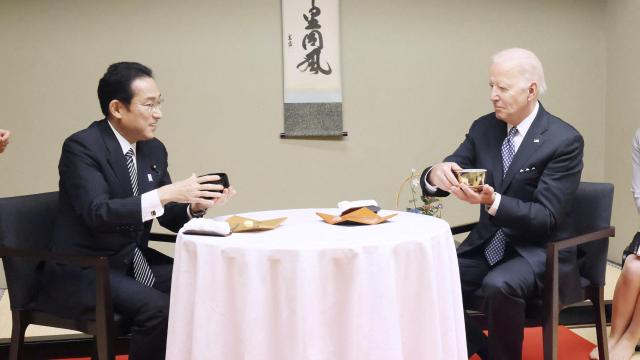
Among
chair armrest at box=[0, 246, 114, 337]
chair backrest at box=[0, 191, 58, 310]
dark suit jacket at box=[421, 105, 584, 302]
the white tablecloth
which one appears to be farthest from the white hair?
chair backrest at box=[0, 191, 58, 310]

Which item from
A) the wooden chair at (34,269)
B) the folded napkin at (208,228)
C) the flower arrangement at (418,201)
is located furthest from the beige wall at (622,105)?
the wooden chair at (34,269)

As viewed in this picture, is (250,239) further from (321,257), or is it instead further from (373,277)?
(373,277)

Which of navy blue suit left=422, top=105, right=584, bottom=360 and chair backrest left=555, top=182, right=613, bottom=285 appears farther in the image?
chair backrest left=555, top=182, right=613, bottom=285

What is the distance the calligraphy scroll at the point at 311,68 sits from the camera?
4793 mm

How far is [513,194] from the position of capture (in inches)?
109

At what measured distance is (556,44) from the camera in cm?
509

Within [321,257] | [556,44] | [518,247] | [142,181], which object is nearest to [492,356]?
[518,247]

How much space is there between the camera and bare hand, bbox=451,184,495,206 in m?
2.47

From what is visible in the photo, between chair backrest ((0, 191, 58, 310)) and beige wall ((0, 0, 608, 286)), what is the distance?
7.21ft

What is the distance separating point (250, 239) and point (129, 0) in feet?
10.5

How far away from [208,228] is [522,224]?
1.19m

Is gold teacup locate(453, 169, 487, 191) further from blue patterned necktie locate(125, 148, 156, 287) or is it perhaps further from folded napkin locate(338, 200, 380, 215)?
blue patterned necktie locate(125, 148, 156, 287)

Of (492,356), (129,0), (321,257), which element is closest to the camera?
(321,257)

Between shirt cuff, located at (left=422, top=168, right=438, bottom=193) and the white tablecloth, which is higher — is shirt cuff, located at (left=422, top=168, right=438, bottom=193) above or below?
above
